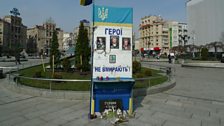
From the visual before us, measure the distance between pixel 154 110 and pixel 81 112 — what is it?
224 centimetres

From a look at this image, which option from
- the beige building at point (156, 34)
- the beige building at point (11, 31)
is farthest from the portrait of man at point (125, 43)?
the beige building at point (156, 34)

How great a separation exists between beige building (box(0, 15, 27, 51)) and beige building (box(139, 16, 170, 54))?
199ft

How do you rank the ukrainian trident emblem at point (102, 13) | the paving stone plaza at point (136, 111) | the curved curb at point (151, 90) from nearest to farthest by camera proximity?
the paving stone plaza at point (136, 111) < the ukrainian trident emblem at point (102, 13) < the curved curb at point (151, 90)

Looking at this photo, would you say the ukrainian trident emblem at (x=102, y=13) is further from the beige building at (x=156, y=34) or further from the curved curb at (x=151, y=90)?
the beige building at (x=156, y=34)

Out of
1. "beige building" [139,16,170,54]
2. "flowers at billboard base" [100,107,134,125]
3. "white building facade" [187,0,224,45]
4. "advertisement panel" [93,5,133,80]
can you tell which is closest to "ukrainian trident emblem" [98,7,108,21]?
"advertisement panel" [93,5,133,80]

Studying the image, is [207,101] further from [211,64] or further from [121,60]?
[211,64]

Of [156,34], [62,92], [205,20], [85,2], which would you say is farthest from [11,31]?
[85,2]

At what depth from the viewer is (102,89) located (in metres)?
5.57

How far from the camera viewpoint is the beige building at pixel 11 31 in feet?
287

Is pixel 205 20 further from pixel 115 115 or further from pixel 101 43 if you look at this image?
pixel 115 115

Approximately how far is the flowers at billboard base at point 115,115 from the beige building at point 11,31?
295 feet

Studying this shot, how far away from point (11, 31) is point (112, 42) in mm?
101119

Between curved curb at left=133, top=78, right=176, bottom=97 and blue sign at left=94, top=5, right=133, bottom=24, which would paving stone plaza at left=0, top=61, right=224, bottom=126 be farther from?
blue sign at left=94, top=5, right=133, bottom=24

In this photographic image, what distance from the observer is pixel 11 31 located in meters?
94.4
